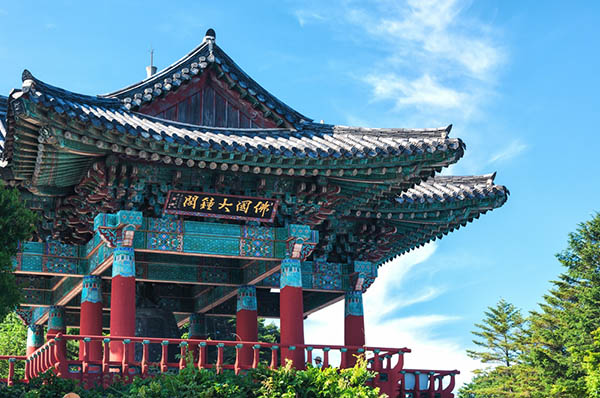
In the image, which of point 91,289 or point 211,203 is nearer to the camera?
point 211,203

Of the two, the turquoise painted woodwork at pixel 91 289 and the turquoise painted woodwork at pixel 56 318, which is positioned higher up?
the turquoise painted woodwork at pixel 91 289

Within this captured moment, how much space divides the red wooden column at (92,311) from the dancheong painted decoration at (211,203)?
0.04 metres

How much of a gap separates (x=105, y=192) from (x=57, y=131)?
7.56 ft

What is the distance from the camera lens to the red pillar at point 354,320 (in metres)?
23.4

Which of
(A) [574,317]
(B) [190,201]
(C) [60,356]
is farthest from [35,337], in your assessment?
(A) [574,317]

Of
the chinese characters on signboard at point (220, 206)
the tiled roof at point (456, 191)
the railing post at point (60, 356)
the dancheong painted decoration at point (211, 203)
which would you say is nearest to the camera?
the railing post at point (60, 356)

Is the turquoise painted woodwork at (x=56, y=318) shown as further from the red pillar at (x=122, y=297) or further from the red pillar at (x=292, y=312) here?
the red pillar at (x=292, y=312)

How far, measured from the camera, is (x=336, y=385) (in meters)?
17.9

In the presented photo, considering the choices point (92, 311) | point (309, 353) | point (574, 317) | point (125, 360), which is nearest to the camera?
point (125, 360)

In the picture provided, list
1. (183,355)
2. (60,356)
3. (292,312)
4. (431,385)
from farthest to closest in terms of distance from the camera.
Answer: (431,385) < (292,312) < (183,355) < (60,356)

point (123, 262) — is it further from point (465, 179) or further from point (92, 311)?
point (465, 179)

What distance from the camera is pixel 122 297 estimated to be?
1925cm

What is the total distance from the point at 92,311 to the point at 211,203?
177 inches

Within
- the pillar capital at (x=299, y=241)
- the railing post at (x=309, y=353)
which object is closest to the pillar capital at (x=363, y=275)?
the pillar capital at (x=299, y=241)
